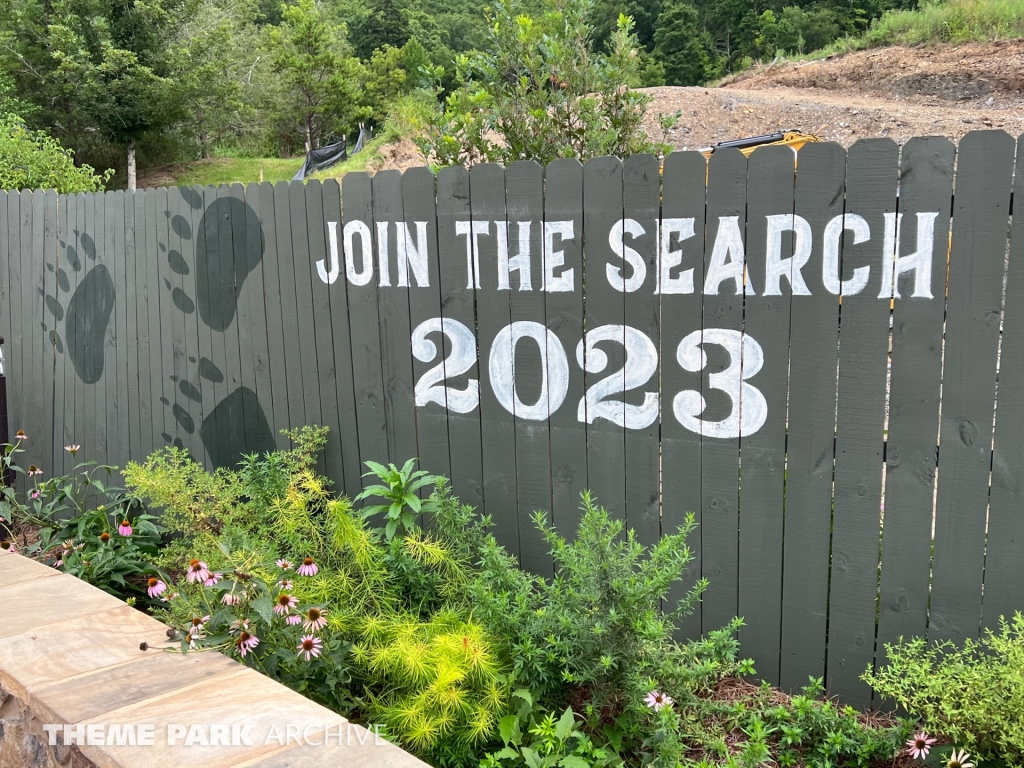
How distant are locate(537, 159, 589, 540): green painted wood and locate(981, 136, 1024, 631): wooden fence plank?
1518 millimetres

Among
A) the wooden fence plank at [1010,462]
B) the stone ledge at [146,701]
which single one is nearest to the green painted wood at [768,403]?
the wooden fence plank at [1010,462]

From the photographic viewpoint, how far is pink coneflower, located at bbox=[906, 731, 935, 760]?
7.89 ft

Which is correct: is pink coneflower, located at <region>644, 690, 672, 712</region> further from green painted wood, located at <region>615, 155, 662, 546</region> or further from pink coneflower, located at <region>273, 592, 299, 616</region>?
pink coneflower, located at <region>273, 592, 299, 616</region>

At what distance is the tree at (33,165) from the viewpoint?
8211mm

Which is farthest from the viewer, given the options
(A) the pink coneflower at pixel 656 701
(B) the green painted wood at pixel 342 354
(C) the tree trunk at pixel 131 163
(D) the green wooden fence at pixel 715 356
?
(C) the tree trunk at pixel 131 163

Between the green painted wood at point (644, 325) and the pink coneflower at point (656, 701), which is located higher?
the green painted wood at point (644, 325)

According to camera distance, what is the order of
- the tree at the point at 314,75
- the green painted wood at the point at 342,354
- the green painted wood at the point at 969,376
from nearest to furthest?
the green painted wood at the point at 969,376 → the green painted wood at the point at 342,354 → the tree at the point at 314,75

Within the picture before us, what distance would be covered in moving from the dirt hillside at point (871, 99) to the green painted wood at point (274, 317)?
15.1 metres

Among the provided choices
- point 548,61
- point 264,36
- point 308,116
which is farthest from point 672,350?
point 264,36

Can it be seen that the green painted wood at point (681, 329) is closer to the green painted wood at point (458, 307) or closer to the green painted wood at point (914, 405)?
the green painted wood at point (914, 405)

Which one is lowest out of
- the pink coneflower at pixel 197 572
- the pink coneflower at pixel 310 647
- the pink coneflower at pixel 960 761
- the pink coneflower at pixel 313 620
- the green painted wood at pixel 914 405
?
the pink coneflower at pixel 960 761

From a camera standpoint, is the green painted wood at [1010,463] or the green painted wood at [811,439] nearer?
the green painted wood at [1010,463]

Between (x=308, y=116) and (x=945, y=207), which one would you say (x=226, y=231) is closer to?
(x=945, y=207)

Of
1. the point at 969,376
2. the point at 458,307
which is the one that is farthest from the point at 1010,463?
the point at 458,307
